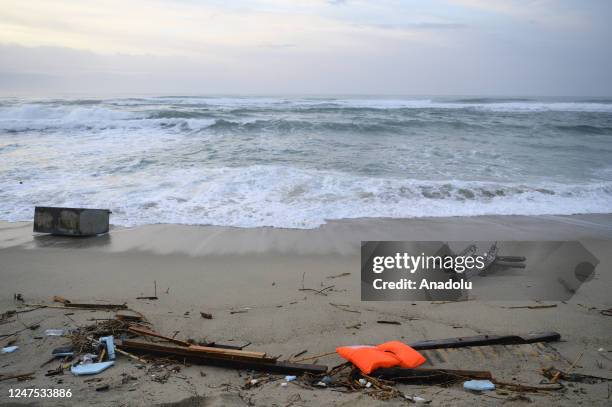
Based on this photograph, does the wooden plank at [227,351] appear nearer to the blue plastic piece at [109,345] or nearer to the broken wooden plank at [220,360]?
the broken wooden plank at [220,360]

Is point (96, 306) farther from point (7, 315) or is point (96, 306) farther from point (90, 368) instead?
point (90, 368)

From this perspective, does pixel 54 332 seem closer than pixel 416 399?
No

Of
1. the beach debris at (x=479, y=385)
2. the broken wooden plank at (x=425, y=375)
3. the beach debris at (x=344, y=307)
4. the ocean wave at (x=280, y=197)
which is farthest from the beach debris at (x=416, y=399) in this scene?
the ocean wave at (x=280, y=197)

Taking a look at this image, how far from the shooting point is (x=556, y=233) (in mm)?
7059

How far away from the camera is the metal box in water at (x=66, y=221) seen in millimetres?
6559

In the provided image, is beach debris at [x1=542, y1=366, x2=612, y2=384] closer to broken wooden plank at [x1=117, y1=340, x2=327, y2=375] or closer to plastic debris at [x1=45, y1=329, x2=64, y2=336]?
broken wooden plank at [x1=117, y1=340, x2=327, y2=375]

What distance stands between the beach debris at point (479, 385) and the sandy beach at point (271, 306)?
0.06 m

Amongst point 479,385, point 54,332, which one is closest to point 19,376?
point 54,332

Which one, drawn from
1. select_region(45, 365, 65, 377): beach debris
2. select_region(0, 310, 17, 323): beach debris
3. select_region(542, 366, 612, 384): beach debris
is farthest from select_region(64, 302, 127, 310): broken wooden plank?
select_region(542, 366, 612, 384): beach debris

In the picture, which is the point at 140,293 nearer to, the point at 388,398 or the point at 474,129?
the point at 388,398

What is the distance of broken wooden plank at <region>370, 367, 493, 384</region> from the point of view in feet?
9.73

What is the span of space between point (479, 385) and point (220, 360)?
6.17 ft

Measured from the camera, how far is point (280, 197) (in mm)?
8867

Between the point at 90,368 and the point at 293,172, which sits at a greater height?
the point at 293,172
